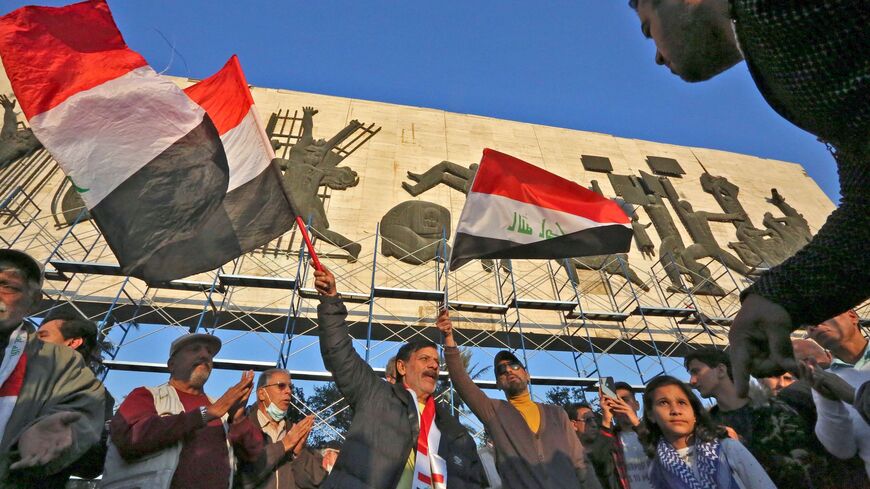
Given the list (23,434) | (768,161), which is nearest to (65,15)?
(23,434)

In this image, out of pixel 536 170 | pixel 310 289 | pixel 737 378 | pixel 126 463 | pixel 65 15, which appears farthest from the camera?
pixel 310 289

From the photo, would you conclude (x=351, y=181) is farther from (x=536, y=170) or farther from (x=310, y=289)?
(x=536, y=170)

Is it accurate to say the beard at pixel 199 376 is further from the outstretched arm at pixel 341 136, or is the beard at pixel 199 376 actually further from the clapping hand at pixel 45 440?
the outstretched arm at pixel 341 136

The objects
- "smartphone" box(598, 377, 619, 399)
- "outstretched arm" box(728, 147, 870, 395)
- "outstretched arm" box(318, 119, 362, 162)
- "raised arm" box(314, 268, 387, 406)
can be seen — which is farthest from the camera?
"outstretched arm" box(318, 119, 362, 162)

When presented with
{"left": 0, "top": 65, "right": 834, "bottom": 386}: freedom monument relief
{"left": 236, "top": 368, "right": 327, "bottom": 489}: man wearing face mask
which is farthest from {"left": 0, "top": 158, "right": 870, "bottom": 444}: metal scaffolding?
{"left": 236, "top": 368, "right": 327, "bottom": 489}: man wearing face mask

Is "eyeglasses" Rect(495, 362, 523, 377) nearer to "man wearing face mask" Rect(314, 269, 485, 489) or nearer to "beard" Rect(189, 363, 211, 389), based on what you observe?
"man wearing face mask" Rect(314, 269, 485, 489)

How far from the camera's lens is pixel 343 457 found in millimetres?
2127

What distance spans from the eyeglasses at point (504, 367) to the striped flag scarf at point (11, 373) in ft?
7.51

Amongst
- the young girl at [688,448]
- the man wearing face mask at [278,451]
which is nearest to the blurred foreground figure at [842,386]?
the young girl at [688,448]

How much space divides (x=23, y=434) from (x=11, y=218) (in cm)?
855

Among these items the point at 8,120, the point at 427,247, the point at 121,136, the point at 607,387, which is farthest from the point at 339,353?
the point at 8,120

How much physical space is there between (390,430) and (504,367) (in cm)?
105

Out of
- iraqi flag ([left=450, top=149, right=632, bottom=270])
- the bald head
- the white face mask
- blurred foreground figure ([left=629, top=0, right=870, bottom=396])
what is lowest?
blurred foreground figure ([left=629, top=0, right=870, bottom=396])

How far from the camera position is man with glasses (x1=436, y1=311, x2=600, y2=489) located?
2.46 meters
